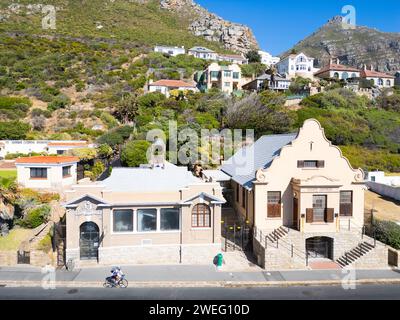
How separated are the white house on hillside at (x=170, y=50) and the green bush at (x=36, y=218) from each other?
8063cm

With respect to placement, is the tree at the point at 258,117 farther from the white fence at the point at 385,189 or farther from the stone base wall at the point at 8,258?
the stone base wall at the point at 8,258

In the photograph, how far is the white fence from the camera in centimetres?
3172

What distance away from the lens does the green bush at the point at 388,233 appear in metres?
22.5

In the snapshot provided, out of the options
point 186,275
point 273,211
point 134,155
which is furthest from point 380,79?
point 186,275

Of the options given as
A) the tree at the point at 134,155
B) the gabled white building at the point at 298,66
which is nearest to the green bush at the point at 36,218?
the tree at the point at 134,155

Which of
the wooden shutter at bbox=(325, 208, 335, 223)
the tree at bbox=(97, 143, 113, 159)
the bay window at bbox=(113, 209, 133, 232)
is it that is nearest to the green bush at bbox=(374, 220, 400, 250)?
the wooden shutter at bbox=(325, 208, 335, 223)

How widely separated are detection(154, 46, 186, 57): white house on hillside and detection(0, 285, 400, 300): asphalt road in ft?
291

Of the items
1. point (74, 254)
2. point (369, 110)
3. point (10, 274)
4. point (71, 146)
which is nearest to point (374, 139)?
point (369, 110)

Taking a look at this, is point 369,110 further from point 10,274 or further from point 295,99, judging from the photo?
point 10,274

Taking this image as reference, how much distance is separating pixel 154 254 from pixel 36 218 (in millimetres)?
9710

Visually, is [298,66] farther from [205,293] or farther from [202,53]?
[205,293]

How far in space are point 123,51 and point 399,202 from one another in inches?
3285

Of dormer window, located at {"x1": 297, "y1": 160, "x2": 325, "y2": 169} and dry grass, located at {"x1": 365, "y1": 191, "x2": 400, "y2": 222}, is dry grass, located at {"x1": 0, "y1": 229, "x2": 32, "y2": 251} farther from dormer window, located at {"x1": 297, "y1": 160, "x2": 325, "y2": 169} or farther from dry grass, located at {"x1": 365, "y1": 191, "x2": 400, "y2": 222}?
dry grass, located at {"x1": 365, "y1": 191, "x2": 400, "y2": 222}

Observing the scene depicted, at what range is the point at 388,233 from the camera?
22766 millimetres
